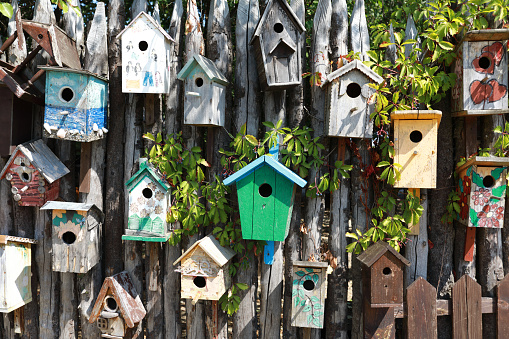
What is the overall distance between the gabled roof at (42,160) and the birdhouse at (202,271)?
136cm

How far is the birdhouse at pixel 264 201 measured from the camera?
2.88 m

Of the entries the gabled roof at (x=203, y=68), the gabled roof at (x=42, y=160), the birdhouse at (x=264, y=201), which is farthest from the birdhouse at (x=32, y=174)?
the birdhouse at (x=264, y=201)

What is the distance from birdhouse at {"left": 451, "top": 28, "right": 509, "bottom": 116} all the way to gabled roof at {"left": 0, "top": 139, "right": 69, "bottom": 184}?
346 cm

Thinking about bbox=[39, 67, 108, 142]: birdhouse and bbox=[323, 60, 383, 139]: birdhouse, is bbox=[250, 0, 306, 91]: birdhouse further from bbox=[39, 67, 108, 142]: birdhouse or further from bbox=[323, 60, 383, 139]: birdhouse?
bbox=[39, 67, 108, 142]: birdhouse

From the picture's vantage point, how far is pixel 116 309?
10.8ft

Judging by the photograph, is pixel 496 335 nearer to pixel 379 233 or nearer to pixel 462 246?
pixel 462 246

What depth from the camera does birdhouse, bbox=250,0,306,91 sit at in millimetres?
2965

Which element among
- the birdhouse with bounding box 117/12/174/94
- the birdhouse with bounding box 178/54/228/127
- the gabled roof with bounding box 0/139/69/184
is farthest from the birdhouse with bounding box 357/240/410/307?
the gabled roof with bounding box 0/139/69/184

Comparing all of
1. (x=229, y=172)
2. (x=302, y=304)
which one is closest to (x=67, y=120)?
(x=229, y=172)

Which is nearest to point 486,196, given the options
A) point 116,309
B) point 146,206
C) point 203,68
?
point 203,68

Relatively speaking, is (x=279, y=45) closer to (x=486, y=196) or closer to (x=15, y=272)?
(x=486, y=196)

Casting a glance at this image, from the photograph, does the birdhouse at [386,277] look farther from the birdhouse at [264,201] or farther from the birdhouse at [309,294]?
the birdhouse at [264,201]

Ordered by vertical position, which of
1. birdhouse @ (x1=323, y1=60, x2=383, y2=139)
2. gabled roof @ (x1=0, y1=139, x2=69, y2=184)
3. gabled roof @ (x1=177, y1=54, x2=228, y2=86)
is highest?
gabled roof @ (x1=177, y1=54, x2=228, y2=86)

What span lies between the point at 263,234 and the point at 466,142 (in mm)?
1898
